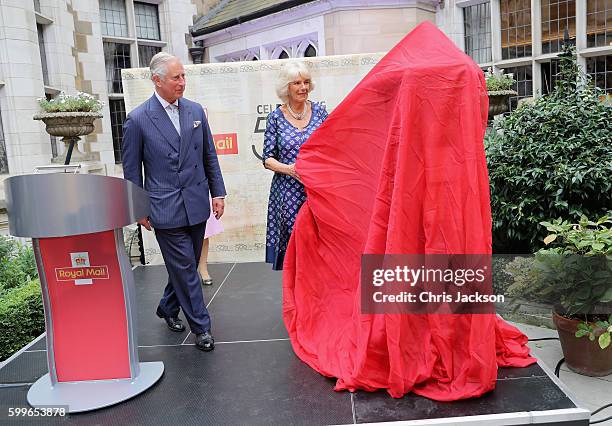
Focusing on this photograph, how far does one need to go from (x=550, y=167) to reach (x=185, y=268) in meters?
2.74

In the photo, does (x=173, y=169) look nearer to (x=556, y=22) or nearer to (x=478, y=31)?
(x=556, y=22)

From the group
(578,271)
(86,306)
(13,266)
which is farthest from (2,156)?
(578,271)

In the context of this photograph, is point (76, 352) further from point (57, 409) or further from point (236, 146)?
point (236, 146)

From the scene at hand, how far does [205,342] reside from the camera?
10.9 ft

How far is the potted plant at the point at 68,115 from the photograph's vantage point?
707cm

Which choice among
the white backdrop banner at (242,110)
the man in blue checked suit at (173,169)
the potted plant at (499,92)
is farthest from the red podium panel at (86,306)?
the potted plant at (499,92)

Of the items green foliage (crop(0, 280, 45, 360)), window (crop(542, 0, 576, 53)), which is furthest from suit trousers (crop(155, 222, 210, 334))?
window (crop(542, 0, 576, 53))

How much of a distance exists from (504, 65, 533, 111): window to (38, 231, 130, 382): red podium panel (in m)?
7.01

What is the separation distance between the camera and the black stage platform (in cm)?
244

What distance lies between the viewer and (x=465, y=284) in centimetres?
262

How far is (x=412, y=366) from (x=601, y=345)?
3.86 ft

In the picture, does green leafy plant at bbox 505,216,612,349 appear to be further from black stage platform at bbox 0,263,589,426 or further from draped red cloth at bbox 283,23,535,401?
black stage platform at bbox 0,263,589,426

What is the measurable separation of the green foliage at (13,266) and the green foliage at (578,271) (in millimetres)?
4010

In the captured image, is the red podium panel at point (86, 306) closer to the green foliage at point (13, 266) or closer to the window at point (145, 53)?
the green foliage at point (13, 266)
